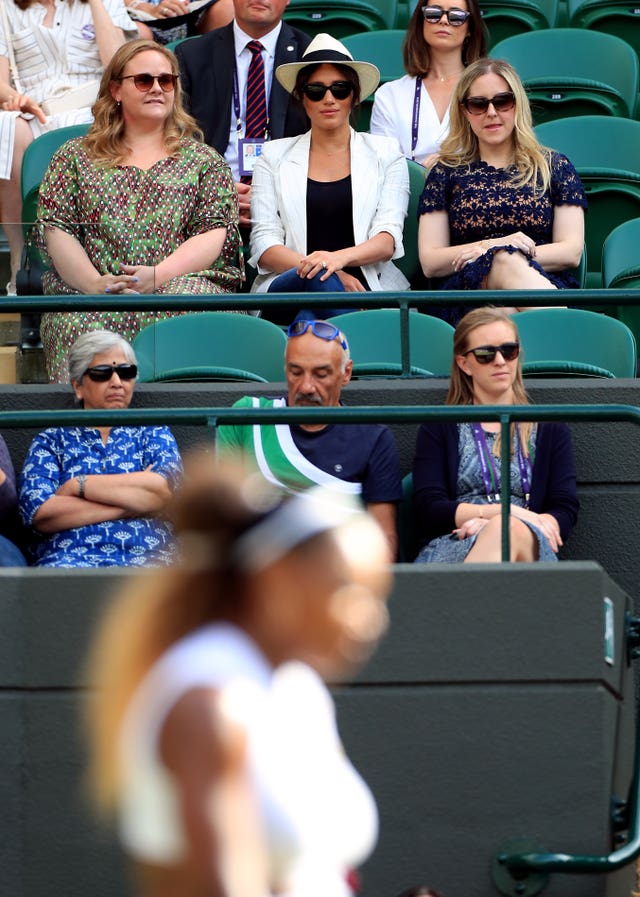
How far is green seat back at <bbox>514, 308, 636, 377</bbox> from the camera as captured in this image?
6.94 meters

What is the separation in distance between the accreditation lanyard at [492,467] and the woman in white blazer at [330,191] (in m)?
1.67

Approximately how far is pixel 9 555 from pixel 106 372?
0.93 m

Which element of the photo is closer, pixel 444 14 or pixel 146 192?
pixel 146 192

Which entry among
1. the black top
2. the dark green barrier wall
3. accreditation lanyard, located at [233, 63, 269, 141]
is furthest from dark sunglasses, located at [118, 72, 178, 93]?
the dark green barrier wall

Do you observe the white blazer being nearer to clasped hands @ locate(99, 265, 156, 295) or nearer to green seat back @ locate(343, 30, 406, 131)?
clasped hands @ locate(99, 265, 156, 295)

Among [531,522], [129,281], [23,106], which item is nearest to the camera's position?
[531,522]

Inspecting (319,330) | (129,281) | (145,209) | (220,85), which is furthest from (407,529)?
(220,85)

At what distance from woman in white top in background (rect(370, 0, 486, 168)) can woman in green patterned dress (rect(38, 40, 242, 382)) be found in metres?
1.34

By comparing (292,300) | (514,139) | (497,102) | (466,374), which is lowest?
(466,374)

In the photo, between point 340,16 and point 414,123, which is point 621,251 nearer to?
point 414,123

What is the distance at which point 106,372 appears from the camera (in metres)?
6.27

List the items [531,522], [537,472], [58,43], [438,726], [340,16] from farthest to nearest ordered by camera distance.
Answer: [340,16]
[58,43]
[537,472]
[531,522]
[438,726]

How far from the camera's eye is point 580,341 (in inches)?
275

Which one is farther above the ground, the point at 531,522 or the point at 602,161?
the point at 602,161
